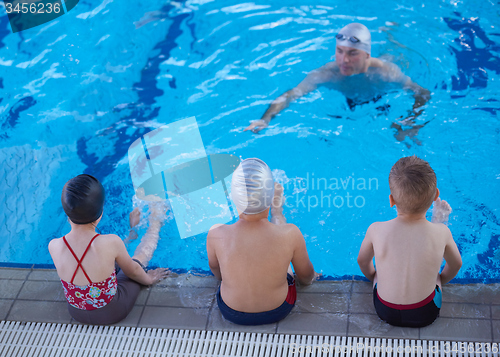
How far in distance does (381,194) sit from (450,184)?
69 cm

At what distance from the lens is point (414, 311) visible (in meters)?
2.75

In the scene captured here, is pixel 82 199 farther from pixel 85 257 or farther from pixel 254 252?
pixel 254 252

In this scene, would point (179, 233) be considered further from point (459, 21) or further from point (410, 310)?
point (459, 21)

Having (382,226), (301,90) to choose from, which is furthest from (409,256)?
(301,90)

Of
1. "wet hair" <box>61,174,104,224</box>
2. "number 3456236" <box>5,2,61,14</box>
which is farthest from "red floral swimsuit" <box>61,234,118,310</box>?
"number 3456236" <box>5,2,61,14</box>

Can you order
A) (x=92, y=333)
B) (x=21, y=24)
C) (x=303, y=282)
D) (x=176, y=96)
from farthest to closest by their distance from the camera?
(x=21, y=24) → (x=176, y=96) → (x=303, y=282) → (x=92, y=333)

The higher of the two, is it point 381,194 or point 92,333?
point 92,333

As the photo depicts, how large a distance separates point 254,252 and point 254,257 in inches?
1.2

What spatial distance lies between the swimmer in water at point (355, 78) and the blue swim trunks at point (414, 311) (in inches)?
106

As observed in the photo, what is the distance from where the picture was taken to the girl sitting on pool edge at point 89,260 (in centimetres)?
277

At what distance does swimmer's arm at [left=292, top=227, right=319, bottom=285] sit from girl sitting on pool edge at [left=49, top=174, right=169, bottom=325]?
115 cm

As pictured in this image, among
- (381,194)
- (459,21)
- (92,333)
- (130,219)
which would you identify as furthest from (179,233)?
(459,21)

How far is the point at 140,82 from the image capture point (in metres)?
6.27

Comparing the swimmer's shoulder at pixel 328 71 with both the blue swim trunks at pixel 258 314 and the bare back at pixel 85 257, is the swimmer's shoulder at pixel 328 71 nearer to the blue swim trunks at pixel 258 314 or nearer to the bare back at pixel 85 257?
the blue swim trunks at pixel 258 314
